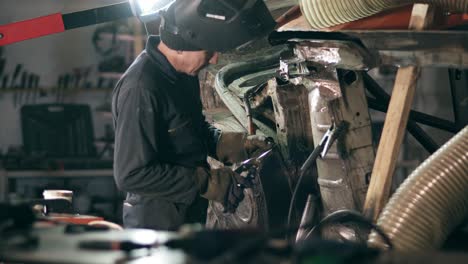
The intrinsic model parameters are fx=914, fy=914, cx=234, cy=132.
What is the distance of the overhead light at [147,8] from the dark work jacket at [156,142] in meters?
0.16

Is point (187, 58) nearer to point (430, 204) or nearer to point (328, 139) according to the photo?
point (328, 139)

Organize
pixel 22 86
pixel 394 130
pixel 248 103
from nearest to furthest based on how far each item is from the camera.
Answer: pixel 394 130
pixel 248 103
pixel 22 86

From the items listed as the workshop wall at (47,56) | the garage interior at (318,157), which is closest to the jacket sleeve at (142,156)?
the garage interior at (318,157)

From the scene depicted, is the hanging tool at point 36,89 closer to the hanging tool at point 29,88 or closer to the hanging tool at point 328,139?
the hanging tool at point 29,88

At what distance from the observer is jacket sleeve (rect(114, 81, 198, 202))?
4.27 m

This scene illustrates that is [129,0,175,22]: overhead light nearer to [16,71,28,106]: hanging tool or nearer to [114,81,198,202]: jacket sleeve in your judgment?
[114,81,198,202]: jacket sleeve

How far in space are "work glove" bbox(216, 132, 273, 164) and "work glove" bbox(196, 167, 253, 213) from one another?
47 cm

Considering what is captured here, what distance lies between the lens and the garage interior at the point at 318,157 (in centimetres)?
235

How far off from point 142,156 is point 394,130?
1.17 m

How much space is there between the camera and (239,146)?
5035mm

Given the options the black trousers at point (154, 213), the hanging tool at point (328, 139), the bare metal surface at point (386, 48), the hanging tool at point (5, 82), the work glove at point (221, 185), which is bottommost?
the hanging tool at point (5, 82)

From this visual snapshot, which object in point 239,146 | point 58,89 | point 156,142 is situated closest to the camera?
point 156,142

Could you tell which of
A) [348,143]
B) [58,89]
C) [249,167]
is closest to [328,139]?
[348,143]

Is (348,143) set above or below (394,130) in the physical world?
below
